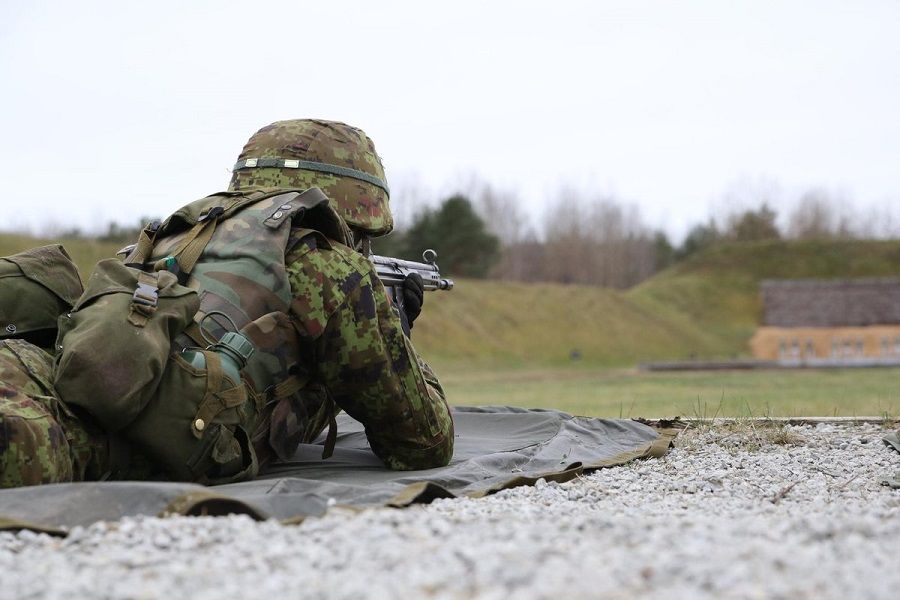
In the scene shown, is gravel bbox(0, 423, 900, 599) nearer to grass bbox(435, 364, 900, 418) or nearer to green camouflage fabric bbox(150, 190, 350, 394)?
green camouflage fabric bbox(150, 190, 350, 394)

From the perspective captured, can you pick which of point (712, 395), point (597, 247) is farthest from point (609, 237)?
point (712, 395)

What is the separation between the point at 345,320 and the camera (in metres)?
3.62

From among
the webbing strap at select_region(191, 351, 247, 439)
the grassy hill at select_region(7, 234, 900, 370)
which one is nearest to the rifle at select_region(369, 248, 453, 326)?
the webbing strap at select_region(191, 351, 247, 439)

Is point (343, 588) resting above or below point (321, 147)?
below

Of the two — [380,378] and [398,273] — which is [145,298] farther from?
[398,273]

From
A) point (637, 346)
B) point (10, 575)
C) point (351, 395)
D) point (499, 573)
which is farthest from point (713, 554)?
point (637, 346)

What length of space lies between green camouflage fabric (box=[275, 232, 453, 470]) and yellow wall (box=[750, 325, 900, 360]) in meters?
36.5

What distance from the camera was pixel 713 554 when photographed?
1968 millimetres

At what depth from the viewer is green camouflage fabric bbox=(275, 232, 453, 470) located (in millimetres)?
3588

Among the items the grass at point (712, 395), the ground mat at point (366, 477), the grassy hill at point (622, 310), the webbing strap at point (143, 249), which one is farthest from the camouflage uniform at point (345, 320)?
the grassy hill at point (622, 310)

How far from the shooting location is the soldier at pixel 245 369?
3125 millimetres

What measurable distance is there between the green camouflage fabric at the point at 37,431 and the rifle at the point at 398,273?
5.33 feet

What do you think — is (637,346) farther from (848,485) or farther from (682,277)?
(848,485)

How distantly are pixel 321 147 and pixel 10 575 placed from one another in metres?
2.62
